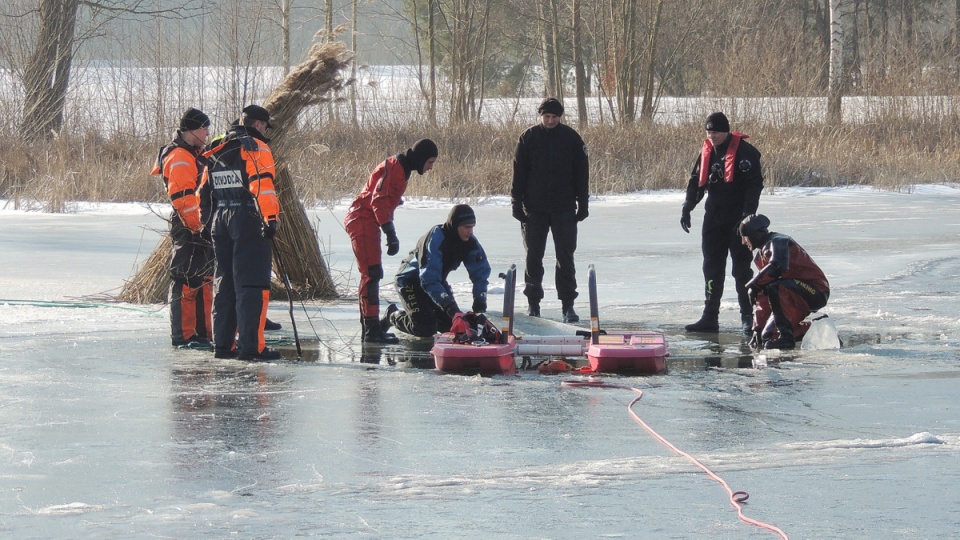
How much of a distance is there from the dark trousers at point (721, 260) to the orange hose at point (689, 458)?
2.29m

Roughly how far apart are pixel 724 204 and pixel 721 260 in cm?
43

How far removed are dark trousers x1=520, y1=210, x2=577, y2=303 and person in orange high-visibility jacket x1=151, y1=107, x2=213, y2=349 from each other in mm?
2597

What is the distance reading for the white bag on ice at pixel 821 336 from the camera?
7.77 m

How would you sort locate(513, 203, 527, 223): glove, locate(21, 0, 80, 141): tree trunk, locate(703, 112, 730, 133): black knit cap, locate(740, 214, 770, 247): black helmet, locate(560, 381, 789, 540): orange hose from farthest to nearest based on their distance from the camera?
locate(21, 0, 80, 141): tree trunk, locate(513, 203, 527, 223): glove, locate(703, 112, 730, 133): black knit cap, locate(740, 214, 770, 247): black helmet, locate(560, 381, 789, 540): orange hose

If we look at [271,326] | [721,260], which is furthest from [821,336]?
[271,326]

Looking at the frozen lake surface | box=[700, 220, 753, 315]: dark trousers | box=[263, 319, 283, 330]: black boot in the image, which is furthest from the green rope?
box=[700, 220, 753, 315]: dark trousers

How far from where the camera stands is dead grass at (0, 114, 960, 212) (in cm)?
1872

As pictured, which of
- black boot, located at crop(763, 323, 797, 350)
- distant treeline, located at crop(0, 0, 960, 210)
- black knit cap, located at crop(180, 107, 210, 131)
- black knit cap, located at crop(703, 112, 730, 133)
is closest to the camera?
black boot, located at crop(763, 323, 797, 350)

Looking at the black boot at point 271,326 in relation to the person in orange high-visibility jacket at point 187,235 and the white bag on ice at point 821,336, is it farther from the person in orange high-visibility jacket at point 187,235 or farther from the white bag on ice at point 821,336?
the white bag on ice at point 821,336

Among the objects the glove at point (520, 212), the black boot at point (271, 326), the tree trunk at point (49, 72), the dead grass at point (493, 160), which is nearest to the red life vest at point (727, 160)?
the glove at point (520, 212)

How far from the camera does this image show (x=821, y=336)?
7824mm

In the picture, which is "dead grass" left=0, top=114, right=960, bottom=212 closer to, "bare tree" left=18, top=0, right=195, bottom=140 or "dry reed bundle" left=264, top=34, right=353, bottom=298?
"bare tree" left=18, top=0, right=195, bottom=140

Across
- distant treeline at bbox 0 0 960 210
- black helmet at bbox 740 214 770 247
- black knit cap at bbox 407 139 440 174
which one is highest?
distant treeline at bbox 0 0 960 210

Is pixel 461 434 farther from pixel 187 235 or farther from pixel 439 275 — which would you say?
pixel 187 235
